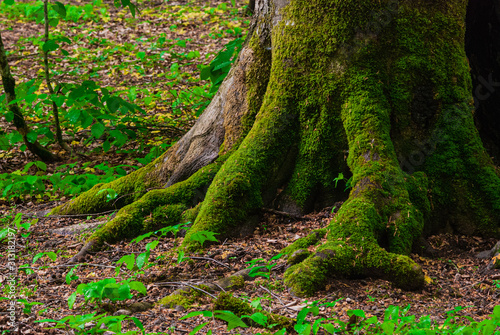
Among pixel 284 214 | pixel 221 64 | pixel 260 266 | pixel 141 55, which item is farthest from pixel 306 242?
pixel 141 55

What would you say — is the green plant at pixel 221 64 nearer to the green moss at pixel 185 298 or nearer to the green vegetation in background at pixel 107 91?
the green vegetation in background at pixel 107 91

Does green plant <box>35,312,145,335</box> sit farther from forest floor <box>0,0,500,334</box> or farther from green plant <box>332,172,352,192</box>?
green plant <box>332,172,352,192</box>

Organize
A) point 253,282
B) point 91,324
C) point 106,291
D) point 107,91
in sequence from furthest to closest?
point 107,91
point 253,282
point 91,324
point 106,291

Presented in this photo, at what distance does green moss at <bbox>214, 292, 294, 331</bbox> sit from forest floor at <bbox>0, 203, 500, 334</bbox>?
0.09 meters

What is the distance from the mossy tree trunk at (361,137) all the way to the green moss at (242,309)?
0.78 metres

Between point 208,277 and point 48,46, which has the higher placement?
point 48,46

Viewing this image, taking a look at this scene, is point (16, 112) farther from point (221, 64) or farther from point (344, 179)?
point (344, 179)

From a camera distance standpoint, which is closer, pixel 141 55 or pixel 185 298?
pixel 185 298

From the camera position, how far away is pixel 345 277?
2.94m

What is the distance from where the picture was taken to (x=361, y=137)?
11.4 ft

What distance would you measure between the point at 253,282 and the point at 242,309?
50 centimetres

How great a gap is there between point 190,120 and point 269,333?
5.40 m

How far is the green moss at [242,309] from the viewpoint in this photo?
239cm

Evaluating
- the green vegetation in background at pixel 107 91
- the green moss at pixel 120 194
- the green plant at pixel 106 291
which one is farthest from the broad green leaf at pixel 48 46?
the green plant at pixel 106 291
